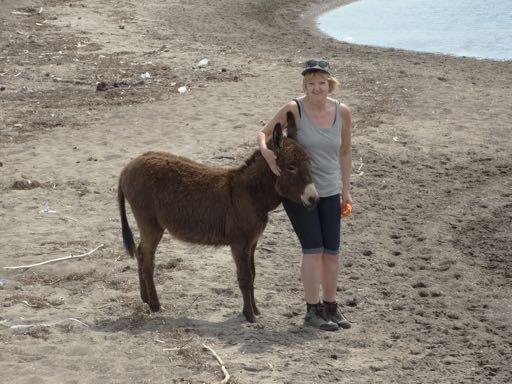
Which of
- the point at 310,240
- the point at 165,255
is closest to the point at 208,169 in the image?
the point at 310,240

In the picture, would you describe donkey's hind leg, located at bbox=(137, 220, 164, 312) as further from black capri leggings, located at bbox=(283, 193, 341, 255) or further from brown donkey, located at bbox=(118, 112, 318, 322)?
black capri leggings, located at bbox=(283, 193, 341, 255)

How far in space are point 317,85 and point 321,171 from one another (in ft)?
1.98

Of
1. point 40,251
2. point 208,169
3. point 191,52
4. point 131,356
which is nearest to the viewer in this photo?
point 131,356

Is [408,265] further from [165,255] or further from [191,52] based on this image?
[191,52]

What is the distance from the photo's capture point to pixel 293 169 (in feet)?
19.8

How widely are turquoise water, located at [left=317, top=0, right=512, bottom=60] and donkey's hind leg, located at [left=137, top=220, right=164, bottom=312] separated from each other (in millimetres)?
13149

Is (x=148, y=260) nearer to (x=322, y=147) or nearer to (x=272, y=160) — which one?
(x=272, y=160)

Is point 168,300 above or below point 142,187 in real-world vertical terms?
below

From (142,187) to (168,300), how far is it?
0.93 m

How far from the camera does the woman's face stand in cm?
600

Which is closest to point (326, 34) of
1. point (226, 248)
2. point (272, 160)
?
point (226, 248)

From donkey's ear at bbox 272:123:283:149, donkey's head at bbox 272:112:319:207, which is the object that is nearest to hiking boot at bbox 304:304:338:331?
donkey's head at bbox 272:112:319:207

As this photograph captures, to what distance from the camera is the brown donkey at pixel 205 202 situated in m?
6.35

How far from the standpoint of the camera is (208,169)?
6617 mm
